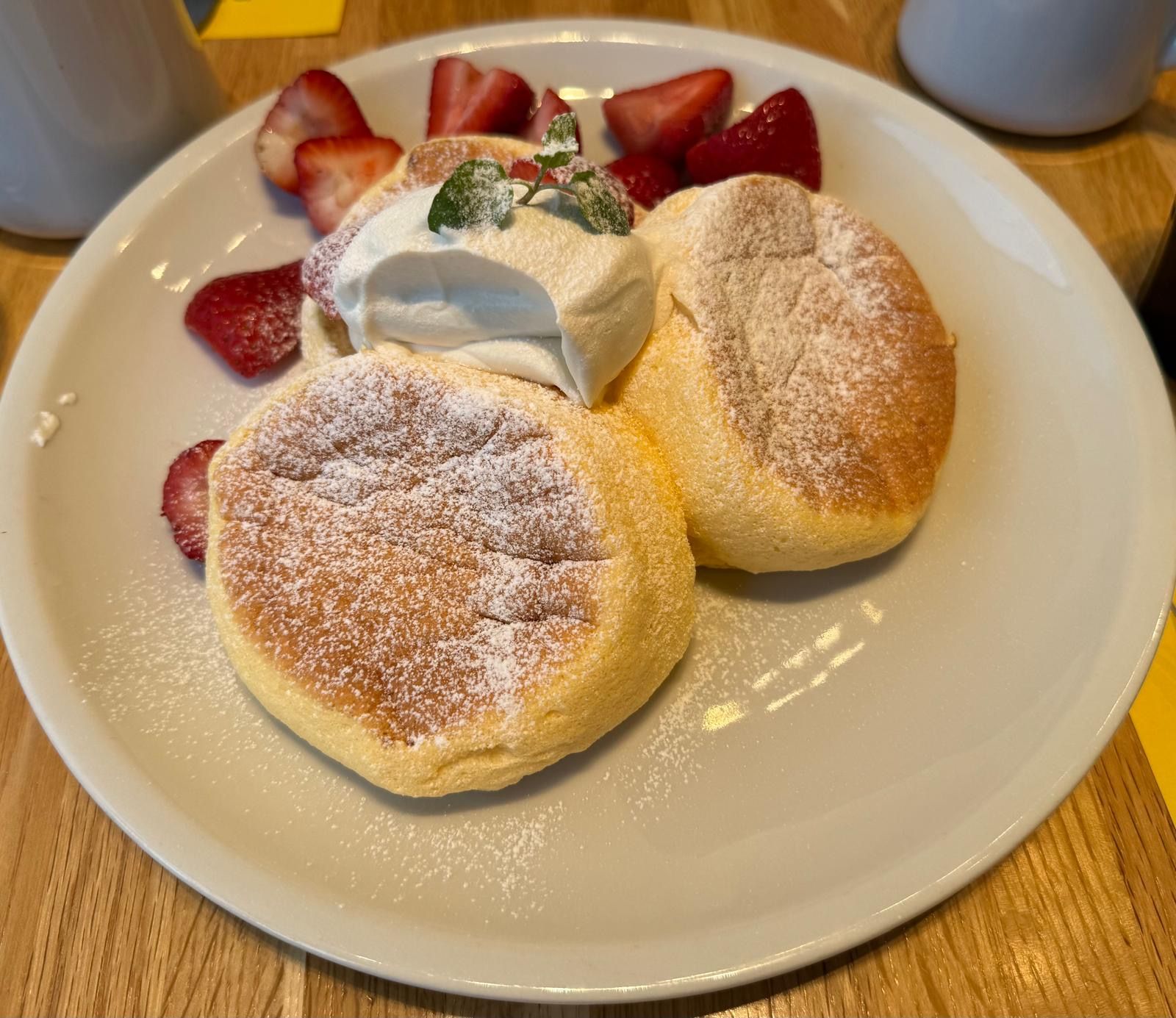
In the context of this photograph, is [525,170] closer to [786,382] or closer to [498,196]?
[498,196]

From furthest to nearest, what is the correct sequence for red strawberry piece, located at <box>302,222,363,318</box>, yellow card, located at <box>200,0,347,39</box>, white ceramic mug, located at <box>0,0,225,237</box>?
yellow card, located at <box>200,0,347,39</box> < white ceramic mug, located at <box>0,0,225,237</box> < red strawberry piece, located at <box>302,222,363,318</box>

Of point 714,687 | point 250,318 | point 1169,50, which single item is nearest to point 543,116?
point 250,318

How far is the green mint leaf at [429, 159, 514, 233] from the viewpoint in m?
0.99

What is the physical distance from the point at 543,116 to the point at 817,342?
0.75 meters

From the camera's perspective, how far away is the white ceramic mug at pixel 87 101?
1.28 m

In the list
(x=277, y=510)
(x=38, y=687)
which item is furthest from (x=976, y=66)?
(x=38, y=687)

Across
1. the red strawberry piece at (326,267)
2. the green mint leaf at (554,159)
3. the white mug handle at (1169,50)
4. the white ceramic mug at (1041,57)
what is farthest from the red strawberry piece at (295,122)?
the white mug handle at (1169,50)

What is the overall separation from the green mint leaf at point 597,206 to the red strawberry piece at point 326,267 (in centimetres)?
35

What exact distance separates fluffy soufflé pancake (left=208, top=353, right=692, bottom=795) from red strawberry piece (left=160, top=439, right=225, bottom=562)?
117 millimetres

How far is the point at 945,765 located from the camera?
97 centimetres

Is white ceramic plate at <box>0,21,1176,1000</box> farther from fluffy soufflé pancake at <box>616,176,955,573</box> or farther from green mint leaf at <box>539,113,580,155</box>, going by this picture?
green mint leaf at <box>539,113,580,155</box>

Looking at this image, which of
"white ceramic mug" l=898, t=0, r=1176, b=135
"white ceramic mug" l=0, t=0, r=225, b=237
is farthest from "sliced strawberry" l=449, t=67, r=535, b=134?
"white ceramic mug" l=898, t=0, r=1176, b=135

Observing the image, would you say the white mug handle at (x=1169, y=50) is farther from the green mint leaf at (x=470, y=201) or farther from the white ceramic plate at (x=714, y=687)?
the green mint leaf at (x=470, y=201)

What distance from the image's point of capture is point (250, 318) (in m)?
1.34
